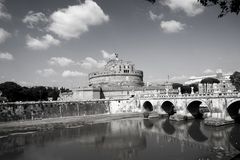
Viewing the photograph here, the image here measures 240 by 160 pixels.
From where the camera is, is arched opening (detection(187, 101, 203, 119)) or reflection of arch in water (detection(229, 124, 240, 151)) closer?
reflection of arch in water (detection(229, 124, 240, 151))

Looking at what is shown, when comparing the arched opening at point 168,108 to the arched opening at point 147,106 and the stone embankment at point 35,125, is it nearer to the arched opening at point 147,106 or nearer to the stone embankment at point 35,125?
the arched opening at point 147,106

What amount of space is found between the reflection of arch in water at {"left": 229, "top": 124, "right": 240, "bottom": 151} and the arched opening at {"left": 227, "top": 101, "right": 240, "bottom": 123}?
3300mm

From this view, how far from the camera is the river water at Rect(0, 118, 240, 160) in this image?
53.8 feet

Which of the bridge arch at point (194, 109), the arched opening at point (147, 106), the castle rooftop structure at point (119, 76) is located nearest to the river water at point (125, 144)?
the bridge arch at point (194, 109)

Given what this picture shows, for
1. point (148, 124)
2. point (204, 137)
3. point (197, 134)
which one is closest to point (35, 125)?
point (148, 124)

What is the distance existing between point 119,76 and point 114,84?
2.31 meters

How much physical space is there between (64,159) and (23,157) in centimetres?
311

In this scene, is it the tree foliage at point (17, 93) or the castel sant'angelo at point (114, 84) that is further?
the castel sant'angelo at point (114, 84)

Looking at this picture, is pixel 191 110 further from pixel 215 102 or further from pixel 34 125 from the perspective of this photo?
pixel 34 125

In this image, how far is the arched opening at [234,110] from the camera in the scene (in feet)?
92.0

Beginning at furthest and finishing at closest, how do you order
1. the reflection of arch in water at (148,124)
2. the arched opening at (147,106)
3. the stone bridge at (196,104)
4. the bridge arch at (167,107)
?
the arched opening at (147,106) → the bridge arch at (167,107) → the reflection of arch in water at (148,124) → the stone bridge at (196,104)

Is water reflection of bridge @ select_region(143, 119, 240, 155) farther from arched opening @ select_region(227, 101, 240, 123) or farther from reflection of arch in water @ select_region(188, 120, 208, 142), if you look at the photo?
arched opening @ select_region(227, 101, 240, 123)

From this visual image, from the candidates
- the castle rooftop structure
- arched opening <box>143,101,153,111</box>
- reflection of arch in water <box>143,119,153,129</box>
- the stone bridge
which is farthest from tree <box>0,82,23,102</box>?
reflection of arch in water <box>143,119,153,129</box>

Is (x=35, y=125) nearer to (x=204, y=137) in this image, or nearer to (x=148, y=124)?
(x=148, y=124)
